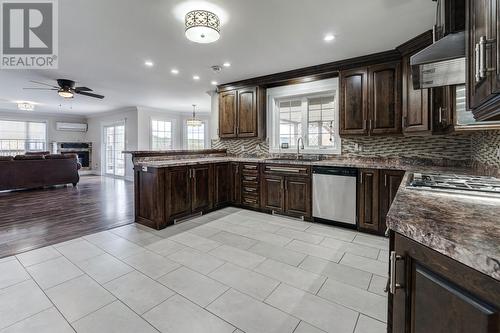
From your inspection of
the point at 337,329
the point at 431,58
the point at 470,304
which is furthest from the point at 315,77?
the point at 470,304

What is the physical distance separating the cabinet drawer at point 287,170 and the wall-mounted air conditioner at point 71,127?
385 inches

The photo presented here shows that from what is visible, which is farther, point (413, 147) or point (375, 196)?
point (413, 147)

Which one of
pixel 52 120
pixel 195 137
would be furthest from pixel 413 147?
pixel 52 120

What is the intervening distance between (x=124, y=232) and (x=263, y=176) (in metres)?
2.22

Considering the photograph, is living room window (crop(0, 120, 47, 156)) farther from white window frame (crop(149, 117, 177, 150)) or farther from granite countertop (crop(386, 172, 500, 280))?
granite countertop (crop(386, 172, 500, 280))

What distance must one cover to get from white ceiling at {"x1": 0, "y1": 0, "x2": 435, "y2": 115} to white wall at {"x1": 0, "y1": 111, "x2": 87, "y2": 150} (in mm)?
5220

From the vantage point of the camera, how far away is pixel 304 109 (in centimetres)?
444

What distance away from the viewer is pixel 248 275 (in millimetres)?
2168

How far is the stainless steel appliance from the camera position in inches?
130

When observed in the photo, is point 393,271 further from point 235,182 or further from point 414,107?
point 235,182

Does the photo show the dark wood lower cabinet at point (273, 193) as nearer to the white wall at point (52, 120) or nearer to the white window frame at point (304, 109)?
the white window frame at point (304, 109)

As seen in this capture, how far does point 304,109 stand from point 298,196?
1.65 meters

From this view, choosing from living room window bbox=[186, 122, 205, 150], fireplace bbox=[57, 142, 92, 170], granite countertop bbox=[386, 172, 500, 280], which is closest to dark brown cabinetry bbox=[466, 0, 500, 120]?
granite countertop bbox=[386, 172, 500, 280]

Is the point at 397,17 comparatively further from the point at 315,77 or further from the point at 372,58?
the point at 315,77
